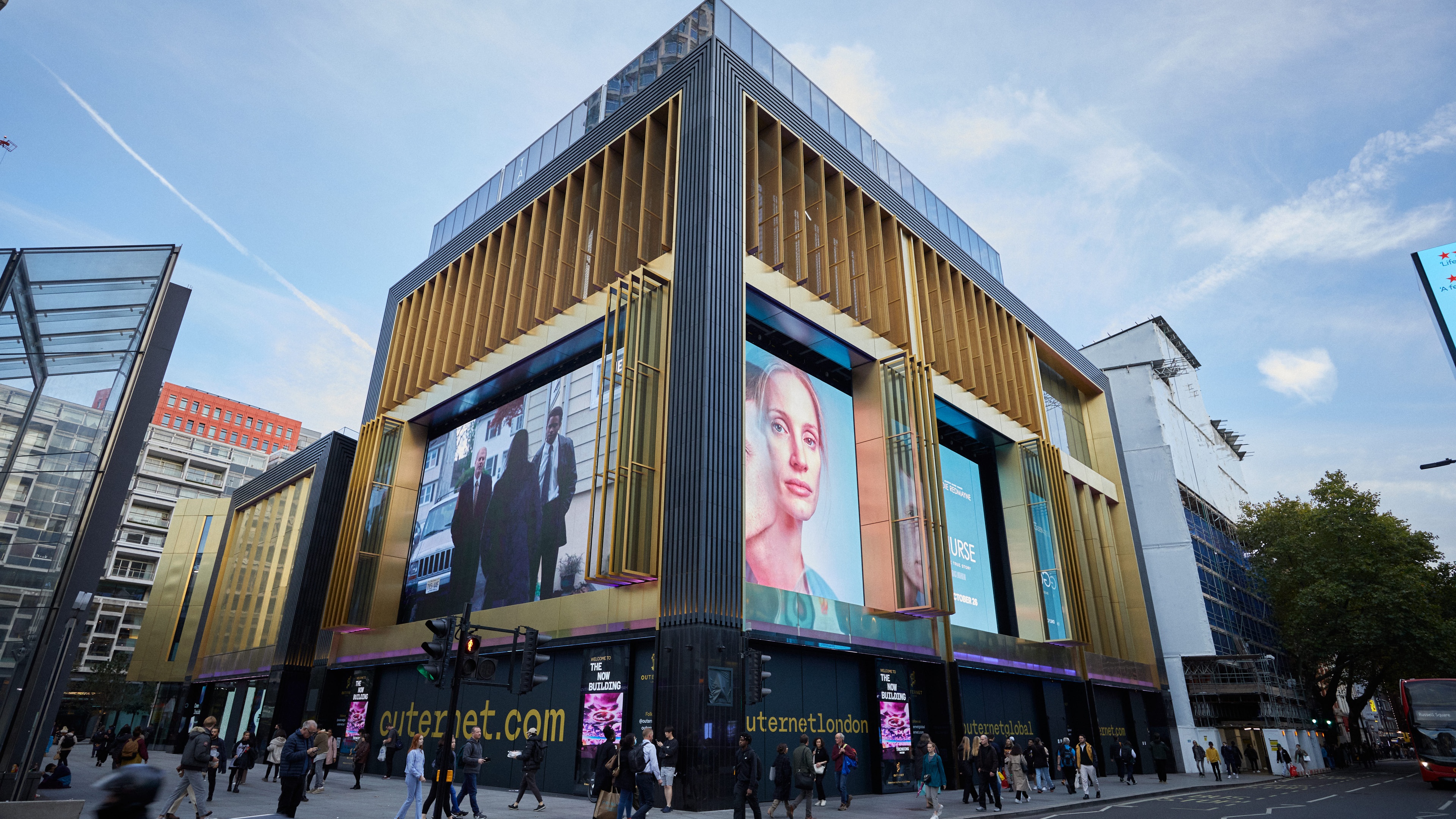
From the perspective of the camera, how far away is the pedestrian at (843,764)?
18.5m

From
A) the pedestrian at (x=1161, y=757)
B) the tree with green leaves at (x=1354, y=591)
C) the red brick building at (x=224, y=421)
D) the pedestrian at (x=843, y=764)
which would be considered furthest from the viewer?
the red brick building at (x=224, y=421)

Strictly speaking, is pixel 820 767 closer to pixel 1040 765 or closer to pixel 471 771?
pixel 471 771

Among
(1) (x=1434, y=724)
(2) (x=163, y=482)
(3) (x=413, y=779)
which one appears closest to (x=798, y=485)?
(3) (x=413, y=779)

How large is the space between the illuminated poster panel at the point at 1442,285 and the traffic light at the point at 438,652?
20.1m

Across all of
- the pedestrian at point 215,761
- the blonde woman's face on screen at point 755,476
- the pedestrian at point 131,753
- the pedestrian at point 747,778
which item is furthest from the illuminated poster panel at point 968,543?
the pedestrian at point 131,753

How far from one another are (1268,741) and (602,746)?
45020 millimetres

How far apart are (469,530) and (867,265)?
17.1m

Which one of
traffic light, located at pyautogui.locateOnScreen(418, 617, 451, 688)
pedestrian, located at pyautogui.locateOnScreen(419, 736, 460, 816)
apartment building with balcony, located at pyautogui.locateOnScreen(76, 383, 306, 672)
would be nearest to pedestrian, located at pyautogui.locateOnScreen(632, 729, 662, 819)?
pedestrian, located at pyautogui.locateOnScreen(419, 736, 460, 816)

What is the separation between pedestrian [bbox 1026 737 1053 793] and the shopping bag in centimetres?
1586

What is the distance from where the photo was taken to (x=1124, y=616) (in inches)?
1489

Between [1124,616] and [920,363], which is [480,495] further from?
[1124,616]

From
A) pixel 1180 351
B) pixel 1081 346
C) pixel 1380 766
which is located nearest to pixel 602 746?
pixel 1081 346

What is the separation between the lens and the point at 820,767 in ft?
58.1

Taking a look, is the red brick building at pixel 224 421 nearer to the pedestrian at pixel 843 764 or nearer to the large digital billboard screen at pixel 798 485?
the large digital billboard screen at pixel 798 485
